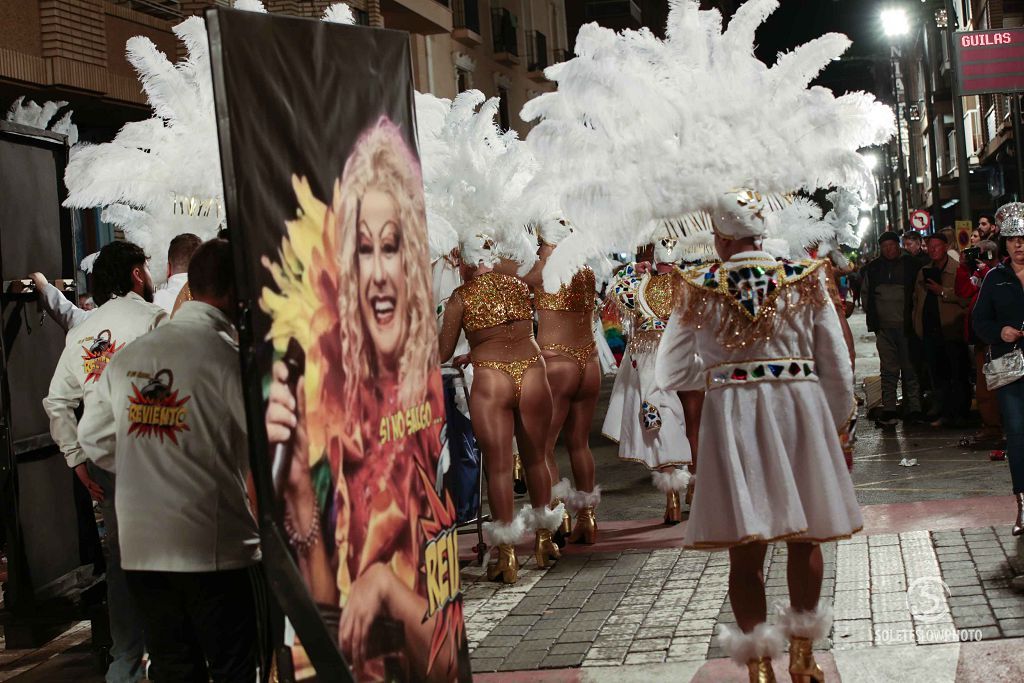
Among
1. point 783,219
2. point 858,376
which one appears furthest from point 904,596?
point 858,376

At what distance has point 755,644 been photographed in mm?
4977

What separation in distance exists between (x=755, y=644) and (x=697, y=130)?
2151 mm

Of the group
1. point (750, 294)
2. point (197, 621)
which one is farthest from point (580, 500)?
point (197, 621)

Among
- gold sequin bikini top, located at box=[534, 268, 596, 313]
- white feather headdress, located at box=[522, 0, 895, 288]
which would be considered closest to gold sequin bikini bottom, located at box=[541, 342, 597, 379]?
gold sequin bikini top, located at box=[534, 268, 596, 313]

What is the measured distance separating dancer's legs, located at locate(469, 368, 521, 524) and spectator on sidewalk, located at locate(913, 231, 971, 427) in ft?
22.3

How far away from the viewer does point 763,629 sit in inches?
196

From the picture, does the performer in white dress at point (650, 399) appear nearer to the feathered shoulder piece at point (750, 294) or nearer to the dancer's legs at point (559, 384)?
the dancer's legs at point (559, 384)

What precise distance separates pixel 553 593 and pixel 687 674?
1974 millimetres

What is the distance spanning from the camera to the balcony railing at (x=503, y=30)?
3362 centimetres

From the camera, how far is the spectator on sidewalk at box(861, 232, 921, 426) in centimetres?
1401

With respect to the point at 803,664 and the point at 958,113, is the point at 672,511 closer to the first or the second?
the point at 803,664

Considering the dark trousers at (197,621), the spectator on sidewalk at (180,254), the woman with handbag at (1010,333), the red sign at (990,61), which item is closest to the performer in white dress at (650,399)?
the woman with handbag at (1010,333)

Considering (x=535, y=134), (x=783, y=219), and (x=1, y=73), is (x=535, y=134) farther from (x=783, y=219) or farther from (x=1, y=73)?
(x=1, y=73)

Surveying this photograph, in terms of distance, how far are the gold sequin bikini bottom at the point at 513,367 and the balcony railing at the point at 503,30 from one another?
87.6 feet
